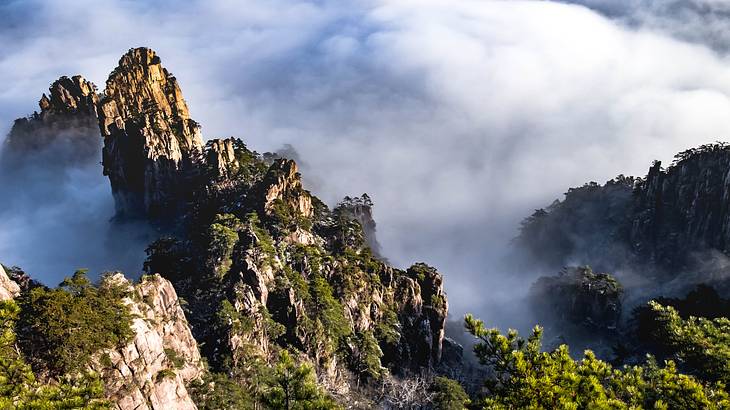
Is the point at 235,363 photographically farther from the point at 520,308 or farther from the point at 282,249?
the point at 520,308

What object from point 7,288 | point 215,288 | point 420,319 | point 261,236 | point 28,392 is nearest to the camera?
point 28,392

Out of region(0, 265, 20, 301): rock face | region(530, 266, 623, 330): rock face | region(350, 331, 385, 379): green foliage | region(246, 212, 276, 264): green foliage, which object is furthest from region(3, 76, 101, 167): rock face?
region(530, 266, 623, 330): rock face

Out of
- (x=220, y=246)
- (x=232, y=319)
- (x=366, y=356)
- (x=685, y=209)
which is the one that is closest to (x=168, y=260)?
(x=220, y=246)

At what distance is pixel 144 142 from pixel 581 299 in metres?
105

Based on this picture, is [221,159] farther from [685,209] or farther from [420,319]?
[685,209]

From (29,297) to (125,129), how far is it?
7358 cm

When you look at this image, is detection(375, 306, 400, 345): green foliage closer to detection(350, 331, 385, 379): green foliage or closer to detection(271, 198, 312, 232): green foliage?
detection(350, 331, 385, 379): green foliage

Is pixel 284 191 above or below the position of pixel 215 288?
above

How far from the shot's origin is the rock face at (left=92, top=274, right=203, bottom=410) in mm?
60419

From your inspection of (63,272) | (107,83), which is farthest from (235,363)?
(107,83)

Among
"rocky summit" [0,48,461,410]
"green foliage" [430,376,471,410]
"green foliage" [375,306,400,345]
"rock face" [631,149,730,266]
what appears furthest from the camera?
"rock face" [631,149,730,266]

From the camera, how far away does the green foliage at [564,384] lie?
98.5 ft

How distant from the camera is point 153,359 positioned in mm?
66062

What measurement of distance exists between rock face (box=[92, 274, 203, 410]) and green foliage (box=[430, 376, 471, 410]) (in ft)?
104
